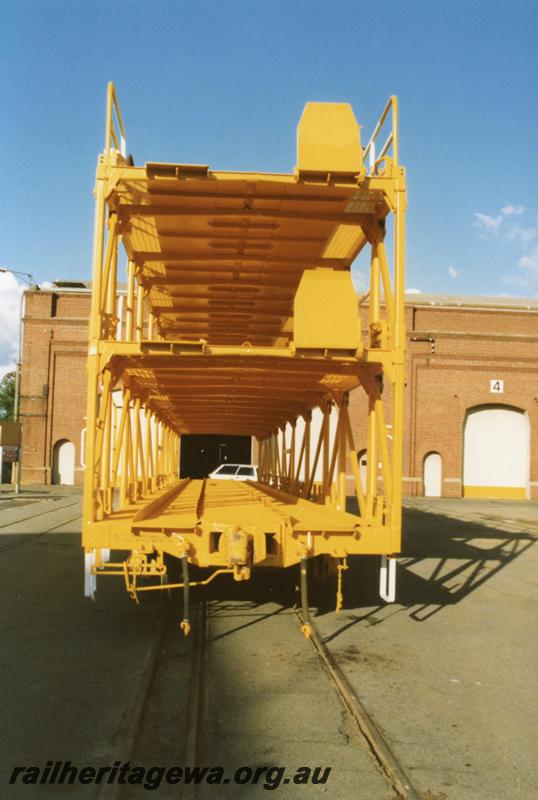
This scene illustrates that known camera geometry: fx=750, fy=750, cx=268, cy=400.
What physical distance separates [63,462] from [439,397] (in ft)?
59.3

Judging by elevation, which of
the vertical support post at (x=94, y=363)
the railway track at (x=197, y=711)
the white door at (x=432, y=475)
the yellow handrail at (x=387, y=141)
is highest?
the yellow handrail at (x=387, y=141)

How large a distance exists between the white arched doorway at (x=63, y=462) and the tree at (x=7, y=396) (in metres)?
55.0

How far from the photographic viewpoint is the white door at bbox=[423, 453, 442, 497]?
35500mm

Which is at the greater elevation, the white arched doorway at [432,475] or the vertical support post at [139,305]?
the vertical support post at [139,305]

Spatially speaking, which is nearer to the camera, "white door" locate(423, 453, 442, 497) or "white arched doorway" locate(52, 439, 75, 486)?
"white arched doorway" locate(52, 439, 75, 486)

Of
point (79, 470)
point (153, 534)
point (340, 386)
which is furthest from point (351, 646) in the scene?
point (79, 470)

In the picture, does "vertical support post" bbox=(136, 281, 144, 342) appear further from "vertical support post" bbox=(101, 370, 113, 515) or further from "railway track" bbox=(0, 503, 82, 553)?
"railway track" bbox=(0, 503, 82, 553)

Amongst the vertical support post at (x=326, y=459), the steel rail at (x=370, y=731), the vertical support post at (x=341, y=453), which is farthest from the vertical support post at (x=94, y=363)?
the vertical support post at (x=326, y=459)

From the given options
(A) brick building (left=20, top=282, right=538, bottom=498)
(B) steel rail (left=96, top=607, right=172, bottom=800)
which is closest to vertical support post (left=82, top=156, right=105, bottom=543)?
(B) steel rail (left=96, top=607, right=172, bottom=800)

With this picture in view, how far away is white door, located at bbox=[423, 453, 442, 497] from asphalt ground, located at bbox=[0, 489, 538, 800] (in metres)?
24.1

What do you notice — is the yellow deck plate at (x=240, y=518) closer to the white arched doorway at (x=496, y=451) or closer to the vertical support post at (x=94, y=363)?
the vertical support post at (x=94, y=363)

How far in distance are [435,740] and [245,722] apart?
1236 millimetres

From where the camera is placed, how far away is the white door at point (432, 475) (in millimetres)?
35500

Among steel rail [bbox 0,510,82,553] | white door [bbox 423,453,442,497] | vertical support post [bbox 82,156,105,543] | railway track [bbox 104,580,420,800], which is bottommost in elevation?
steel rail [bbox 0,510,82,553]
